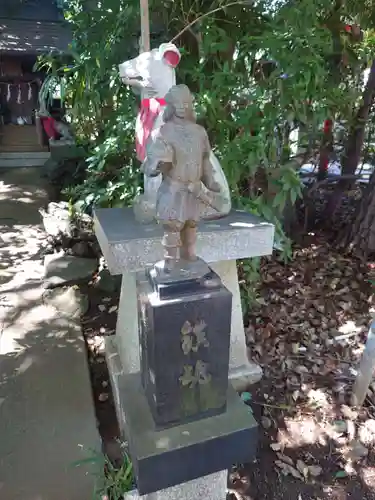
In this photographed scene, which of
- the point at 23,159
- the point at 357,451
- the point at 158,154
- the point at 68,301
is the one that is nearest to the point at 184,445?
the point at 158,154

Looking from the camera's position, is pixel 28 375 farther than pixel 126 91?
No

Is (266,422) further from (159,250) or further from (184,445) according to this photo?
(159,250)

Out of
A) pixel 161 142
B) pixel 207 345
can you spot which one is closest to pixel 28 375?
pixel 207 345

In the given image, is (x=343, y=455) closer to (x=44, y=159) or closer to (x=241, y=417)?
(x=241, y=417)

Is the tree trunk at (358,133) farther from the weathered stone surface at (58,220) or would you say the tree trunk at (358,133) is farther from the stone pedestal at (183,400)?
the stone pedestal at (183,400)

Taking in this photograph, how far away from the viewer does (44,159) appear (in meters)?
10.6

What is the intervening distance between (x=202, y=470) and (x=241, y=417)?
252 mm

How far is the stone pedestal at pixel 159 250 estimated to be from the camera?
2033mm

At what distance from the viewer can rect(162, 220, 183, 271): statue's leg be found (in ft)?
4.45

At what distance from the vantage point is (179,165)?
1299 millimetres

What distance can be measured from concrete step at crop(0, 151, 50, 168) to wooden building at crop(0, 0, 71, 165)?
40 mm

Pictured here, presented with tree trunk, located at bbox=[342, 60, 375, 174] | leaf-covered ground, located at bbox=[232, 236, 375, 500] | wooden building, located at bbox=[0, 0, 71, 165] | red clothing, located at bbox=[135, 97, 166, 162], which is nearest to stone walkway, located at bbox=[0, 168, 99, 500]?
leaf-covered ground, located at bbox=[232, 236, 375, 500]

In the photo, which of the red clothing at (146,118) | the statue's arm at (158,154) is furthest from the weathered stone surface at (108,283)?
the statue's arm at (158,154)

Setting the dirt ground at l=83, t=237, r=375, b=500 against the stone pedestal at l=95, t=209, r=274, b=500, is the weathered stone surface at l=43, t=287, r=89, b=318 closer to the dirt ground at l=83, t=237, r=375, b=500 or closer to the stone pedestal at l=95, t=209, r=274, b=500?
the dirt ground at l=83, t=237, r=375, b=500
